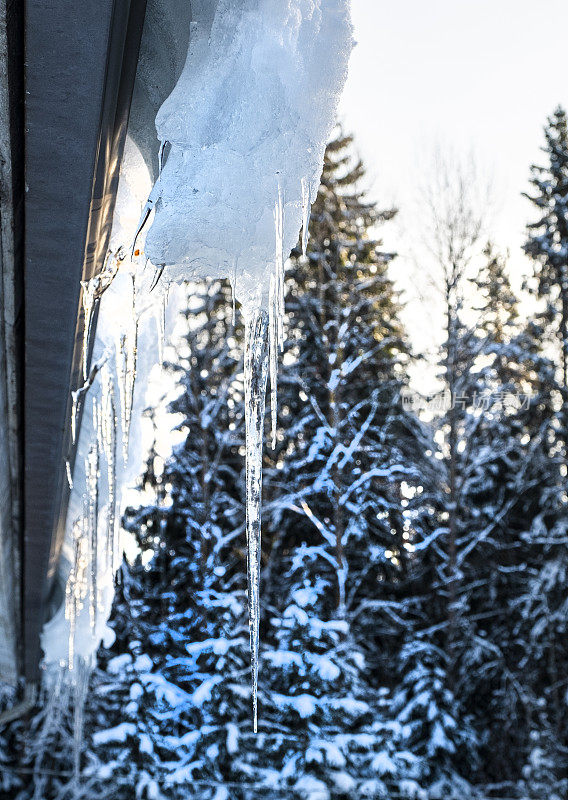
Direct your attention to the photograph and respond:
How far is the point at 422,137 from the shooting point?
13.4m

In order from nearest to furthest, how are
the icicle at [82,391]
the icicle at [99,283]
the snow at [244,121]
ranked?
1. the snow at [244,121]
2. the icicle at [99,283]
3. the icicle at [82,391]

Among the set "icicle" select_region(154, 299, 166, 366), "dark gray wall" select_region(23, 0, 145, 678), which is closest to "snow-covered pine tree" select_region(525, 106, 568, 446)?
"icicle" select_region(154, 299, 166, 366)

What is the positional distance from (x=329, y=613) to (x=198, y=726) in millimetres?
2349

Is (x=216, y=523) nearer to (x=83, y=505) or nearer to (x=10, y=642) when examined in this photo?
(x=10, y=642)

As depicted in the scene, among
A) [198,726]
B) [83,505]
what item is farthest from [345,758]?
[83,505]

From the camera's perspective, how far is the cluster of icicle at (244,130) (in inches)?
52.0

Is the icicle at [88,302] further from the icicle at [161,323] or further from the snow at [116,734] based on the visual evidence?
the snow at [116,734]

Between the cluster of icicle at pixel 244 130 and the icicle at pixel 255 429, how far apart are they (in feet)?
1.71

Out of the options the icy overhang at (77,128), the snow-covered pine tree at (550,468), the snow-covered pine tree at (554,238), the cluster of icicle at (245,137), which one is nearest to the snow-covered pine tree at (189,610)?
the snow-covered pine tree at (550,468)

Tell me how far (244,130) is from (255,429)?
1.20m

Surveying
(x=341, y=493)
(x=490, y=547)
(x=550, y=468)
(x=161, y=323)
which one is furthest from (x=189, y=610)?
(x=161, y=323)

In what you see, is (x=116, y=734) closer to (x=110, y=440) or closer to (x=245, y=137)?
(x=110, y=440)

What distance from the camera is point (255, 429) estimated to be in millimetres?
2449

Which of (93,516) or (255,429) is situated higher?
(255,429)
